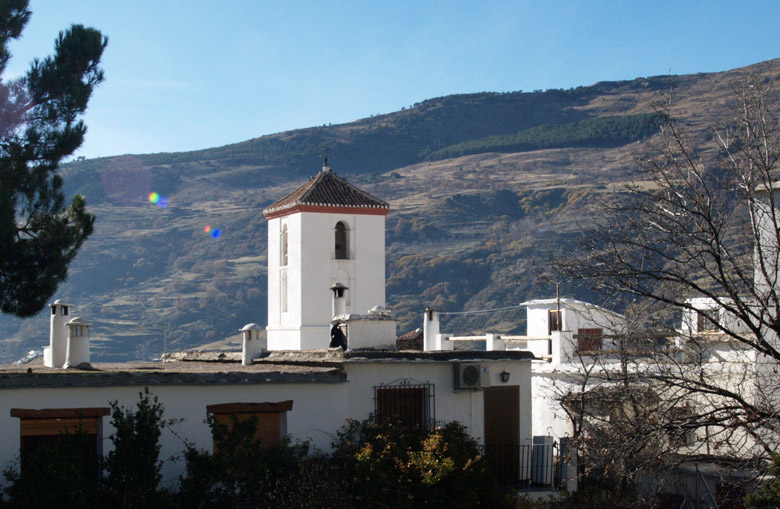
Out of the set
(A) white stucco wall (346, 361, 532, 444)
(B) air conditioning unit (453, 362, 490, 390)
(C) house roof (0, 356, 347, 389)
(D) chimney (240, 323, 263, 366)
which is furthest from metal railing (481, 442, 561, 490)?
(D) chimney (240, 323, 263, 366)

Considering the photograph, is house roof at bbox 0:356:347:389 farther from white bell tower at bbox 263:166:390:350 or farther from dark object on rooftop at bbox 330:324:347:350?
white bell tower at bbox 263:166:390:350

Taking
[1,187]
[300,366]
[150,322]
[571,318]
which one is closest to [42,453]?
[300,366]

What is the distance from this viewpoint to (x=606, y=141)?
172 meters

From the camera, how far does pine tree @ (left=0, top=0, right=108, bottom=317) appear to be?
17.0 meters

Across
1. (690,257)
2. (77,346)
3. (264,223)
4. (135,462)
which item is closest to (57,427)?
(135,462)

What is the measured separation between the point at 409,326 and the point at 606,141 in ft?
271

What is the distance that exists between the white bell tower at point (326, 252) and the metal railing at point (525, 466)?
22.9 metres

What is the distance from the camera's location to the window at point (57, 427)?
1283 centimetres

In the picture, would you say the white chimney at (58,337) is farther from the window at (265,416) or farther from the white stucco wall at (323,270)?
the white stucco wall at (323,270)

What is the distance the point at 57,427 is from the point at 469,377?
6.59 meters

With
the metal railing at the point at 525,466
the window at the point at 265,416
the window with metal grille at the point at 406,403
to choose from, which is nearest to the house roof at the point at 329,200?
the metal railing at the point at 525,466

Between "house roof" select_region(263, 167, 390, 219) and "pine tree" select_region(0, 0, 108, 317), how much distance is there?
21805mm

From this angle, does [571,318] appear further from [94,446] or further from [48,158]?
[94,446]

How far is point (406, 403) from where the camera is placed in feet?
53.3
